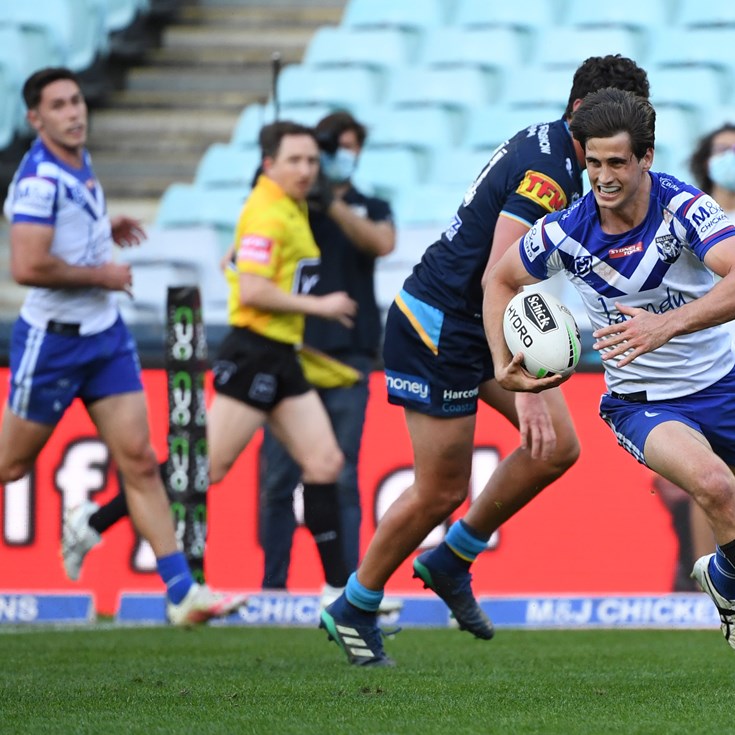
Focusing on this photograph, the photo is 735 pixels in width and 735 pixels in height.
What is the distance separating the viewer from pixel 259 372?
336 inches

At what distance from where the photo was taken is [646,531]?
374 inches

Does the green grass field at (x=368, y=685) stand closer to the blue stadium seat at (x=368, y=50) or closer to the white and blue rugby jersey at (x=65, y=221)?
the white and blue rugby jersey at (x=65, y=221)

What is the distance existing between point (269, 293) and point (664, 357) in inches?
121

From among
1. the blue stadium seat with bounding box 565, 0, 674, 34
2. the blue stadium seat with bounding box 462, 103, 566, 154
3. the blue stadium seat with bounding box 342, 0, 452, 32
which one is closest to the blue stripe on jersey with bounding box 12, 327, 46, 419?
the blue stadium seat with bounding box 462, 103, 566, 154

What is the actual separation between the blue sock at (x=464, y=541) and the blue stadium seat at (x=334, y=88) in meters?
7.31

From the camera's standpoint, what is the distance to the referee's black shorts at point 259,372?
854 centimetres

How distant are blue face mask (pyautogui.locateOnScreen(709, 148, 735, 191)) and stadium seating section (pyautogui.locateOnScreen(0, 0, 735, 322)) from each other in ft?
8.23

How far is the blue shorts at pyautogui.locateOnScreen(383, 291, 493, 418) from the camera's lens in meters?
6.42

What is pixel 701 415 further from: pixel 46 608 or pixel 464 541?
pixel 46 608

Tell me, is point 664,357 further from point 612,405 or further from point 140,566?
point 140,566

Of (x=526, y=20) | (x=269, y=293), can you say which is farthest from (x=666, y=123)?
(x=269, y=293)

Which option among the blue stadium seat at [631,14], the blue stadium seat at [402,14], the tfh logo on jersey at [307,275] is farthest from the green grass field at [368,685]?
the blue stadium seat at [402,14]

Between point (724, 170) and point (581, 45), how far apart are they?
4.52 metres

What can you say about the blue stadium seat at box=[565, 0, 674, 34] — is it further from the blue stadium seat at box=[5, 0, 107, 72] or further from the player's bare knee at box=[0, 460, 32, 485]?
the player's bare knee at box=[0, 460, 32, 485]
